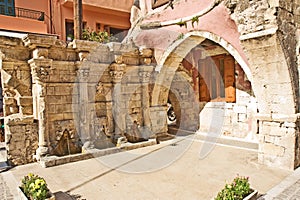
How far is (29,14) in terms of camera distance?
11398 mm

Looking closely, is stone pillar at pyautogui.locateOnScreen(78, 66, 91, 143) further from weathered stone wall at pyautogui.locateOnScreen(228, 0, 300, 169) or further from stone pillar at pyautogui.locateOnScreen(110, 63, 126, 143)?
weathered stone wall at pyautogui.locateOnScreen(228, 0, 300, 169)

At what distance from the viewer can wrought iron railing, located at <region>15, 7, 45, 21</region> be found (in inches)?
433

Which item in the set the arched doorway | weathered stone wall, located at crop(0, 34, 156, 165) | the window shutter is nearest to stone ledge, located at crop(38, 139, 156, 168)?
weathered stone wall, located at crop(0, 34, 156, 165)

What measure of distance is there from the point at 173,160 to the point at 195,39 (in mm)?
Answer: 4013

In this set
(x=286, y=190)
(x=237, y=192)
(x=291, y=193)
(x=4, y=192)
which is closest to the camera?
(x=237, y=192)

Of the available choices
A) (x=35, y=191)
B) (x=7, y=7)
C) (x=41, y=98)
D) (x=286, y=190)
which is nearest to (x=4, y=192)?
(x=35, y=191)

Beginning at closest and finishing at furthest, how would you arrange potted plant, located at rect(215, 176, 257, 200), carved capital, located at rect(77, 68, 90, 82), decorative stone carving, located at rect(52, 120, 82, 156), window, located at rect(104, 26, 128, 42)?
potted plant, located at rect(215, 176, 257, 200) < decorative stone carving, located at rect(52, 120, 82, 156) < carved capital, located at rect(77, 68, 90, 82) < window, located at rect(104, 26, 128, 42)

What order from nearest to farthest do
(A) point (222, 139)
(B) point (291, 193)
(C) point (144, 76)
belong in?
(B) point (291, 193)
(C) point (144, 76)
(A) point (222, 139)

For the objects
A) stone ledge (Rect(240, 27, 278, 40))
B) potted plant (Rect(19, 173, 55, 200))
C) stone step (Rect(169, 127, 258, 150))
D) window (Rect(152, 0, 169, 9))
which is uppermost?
window (Rect(152, 0, 169, 9))

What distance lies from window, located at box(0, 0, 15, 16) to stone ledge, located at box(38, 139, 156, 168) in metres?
8.21

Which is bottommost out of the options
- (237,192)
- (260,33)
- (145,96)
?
(237,192)

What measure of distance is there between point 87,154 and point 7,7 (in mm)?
8732

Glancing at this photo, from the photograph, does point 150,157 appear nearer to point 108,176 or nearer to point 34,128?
point 108,176

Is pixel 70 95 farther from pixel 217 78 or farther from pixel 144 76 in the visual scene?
pixel 217 78
